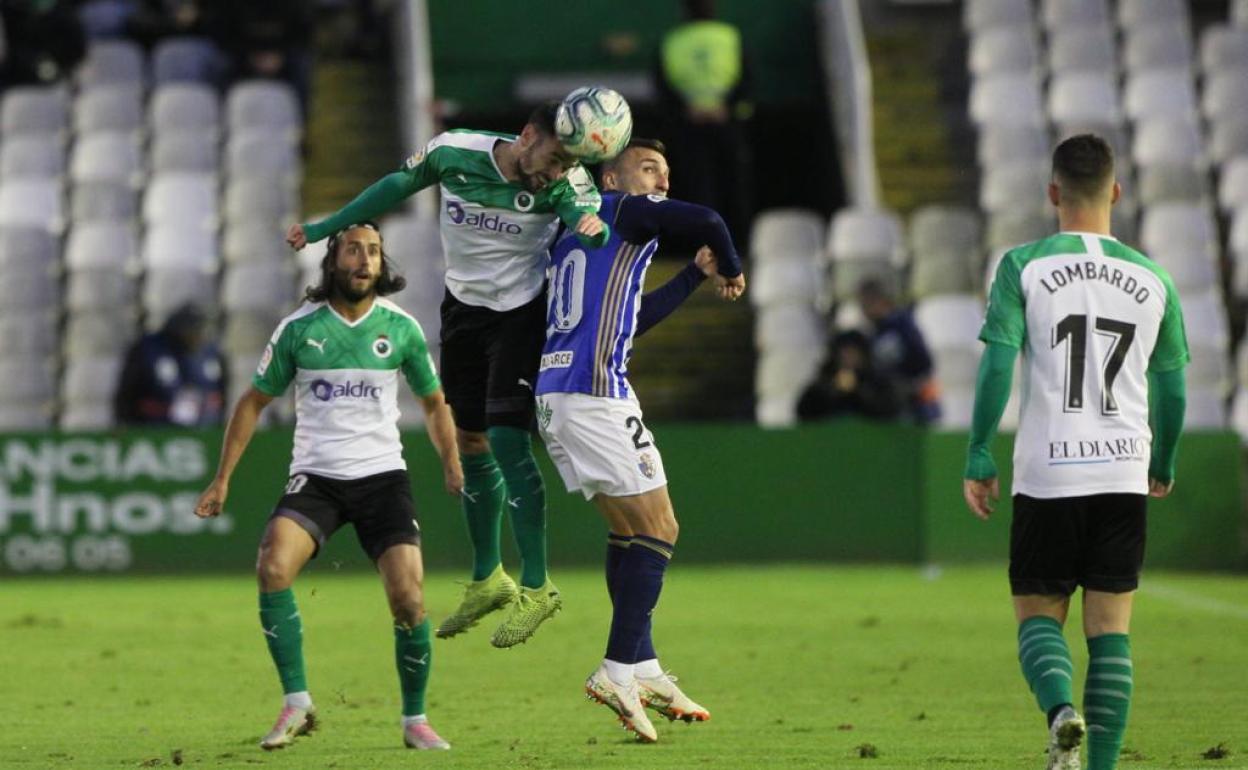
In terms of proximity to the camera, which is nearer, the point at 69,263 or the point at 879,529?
the point at 879,529

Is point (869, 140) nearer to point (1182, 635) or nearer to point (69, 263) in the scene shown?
point (69, 263)

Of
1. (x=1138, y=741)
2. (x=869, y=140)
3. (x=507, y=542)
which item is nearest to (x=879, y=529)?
(x=507, y=542)

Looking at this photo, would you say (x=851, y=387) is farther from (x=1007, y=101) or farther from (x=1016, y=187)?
(x=1007, y=101)

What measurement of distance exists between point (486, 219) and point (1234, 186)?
575 inches

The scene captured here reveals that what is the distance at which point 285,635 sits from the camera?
951cm

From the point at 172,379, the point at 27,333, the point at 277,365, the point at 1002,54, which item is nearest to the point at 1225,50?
the point at 1002,54

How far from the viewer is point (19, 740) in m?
9.65

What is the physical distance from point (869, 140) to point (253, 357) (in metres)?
6.08

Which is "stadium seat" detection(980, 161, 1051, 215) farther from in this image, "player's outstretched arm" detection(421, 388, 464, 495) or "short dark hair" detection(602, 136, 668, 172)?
"player's outstretched arm" detection(421, 388, 464, 495)

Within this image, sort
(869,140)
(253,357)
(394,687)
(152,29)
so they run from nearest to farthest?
(394,687)
(253,357)
(869,140)
(152,29)

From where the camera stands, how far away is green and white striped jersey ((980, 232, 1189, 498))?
7.57m

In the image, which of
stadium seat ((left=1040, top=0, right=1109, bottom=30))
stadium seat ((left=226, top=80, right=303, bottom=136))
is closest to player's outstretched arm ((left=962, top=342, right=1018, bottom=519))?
stadium seat ((left=226, top=80, right=303, bottom=136))

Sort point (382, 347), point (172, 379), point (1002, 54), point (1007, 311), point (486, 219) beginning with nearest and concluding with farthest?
point (1007, 311) < point (486, 219) < point (382, 347) < point (172, 379) < point (1002, 54)

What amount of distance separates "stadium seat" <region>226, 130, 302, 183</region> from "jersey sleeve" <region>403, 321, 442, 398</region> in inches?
512
